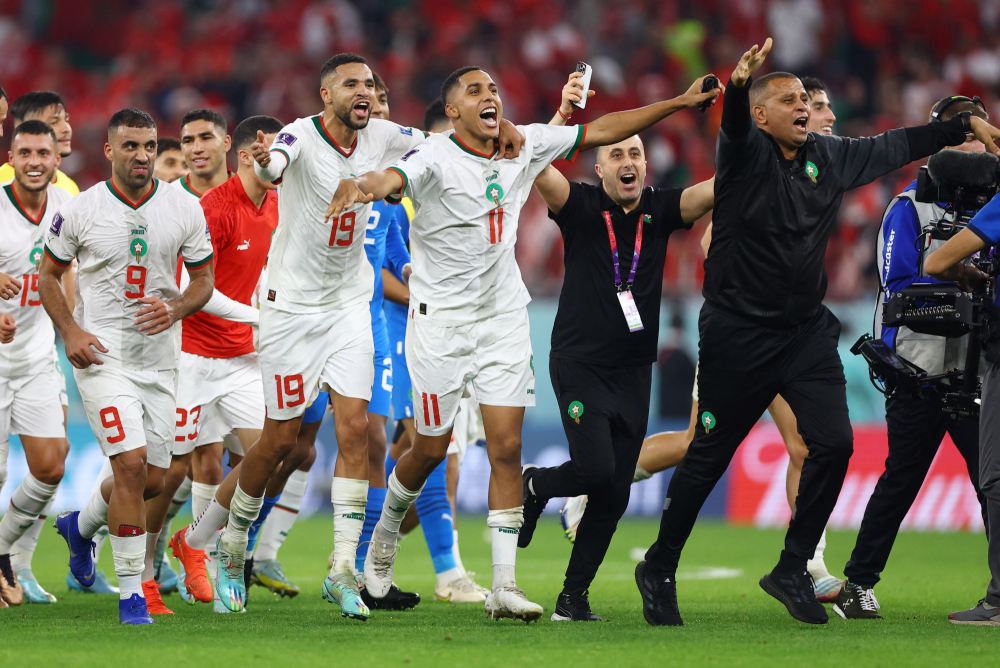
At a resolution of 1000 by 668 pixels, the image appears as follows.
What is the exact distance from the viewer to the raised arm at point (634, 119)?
21.1 ft

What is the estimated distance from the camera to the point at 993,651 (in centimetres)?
536

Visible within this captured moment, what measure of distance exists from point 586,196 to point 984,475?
266 centimetres

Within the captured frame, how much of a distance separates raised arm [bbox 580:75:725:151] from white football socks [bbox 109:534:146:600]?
3374mm

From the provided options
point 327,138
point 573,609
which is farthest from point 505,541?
point 327,138

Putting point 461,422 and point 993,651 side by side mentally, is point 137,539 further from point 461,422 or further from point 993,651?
point 993,651

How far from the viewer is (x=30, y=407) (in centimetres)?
789

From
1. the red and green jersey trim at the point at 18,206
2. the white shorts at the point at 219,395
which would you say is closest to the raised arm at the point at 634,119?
the white shorts at the point at 219,395

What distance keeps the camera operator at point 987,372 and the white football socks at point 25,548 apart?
5918 millimetres

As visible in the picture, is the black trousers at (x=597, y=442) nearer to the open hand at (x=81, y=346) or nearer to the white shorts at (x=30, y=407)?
the open hand at (x=81, y=346)

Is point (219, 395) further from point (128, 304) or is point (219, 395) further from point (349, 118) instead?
point (349, 118)

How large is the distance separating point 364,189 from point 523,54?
1486cm

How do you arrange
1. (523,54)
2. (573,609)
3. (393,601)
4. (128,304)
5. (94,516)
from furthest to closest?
(523,54)
(94,516)
(393,601)
(128,304)
(573,609)

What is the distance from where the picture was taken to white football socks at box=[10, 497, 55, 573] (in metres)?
8.23

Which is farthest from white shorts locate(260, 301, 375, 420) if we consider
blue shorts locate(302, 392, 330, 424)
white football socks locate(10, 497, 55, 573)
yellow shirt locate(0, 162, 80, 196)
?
yellow shirt locate(0, 162, 80, 196)
